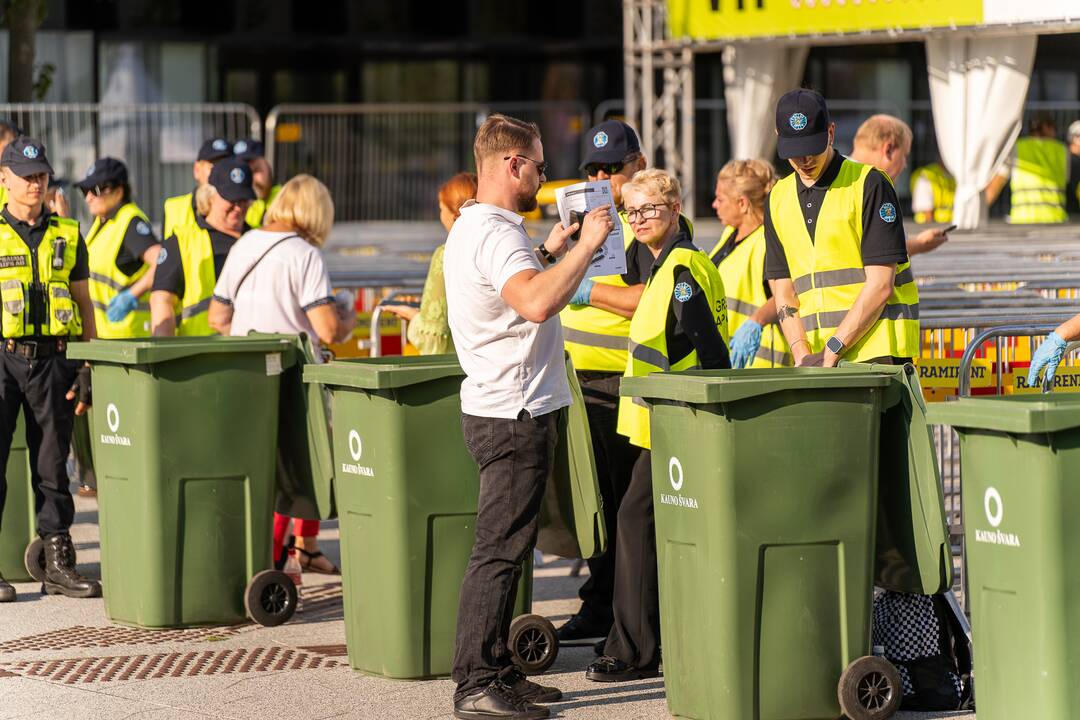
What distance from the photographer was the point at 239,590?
7398 millimetres

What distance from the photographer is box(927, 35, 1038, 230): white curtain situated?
1953 centimetres

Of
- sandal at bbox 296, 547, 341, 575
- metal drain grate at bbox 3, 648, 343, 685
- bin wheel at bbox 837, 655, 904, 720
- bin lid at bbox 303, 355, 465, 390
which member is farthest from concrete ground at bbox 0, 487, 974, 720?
bin lid at bbox 303, 355, 465, 390

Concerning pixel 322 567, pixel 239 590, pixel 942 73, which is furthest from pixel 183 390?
pixel 942 73

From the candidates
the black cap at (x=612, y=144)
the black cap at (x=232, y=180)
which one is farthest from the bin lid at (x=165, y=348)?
the black cap at (x=612, y=144)

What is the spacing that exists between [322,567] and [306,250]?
1589 mm

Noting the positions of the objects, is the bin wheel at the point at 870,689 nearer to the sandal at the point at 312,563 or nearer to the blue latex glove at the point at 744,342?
the blue latex glove at the point at 744,342

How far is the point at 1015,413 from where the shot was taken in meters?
4.73

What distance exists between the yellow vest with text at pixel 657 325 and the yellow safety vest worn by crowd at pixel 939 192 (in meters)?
15.7

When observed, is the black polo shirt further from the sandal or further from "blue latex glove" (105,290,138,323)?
"blue latex glove" (105,290,138,323)

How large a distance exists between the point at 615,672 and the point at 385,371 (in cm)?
133

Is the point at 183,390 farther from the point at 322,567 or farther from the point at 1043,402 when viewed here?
the point at 1043,402

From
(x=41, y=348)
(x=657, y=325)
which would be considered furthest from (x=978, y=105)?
(x=657, y=325)

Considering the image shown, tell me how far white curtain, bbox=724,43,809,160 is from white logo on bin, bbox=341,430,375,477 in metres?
16.1

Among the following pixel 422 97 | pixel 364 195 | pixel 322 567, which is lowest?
pixel 322 567
